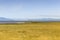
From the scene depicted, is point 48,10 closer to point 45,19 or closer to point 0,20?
point 45,19

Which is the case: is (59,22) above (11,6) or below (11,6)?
below

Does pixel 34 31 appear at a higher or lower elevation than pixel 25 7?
lower

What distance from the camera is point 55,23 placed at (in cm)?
80

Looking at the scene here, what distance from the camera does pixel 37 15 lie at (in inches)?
32.0

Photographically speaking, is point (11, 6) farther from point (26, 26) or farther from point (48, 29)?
point (48, 29)

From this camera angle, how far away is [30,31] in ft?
2.48

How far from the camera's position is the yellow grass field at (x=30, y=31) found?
2.40ft

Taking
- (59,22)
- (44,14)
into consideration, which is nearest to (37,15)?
(44,14)

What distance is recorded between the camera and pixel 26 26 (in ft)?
2.54

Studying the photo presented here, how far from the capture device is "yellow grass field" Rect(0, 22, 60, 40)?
2.40 ft

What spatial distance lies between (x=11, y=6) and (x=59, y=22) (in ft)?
1.19

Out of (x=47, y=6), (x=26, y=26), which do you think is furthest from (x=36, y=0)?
(x=26, y=26)

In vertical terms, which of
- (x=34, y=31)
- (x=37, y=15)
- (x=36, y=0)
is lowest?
(x=34, y=31)

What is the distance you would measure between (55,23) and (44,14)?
10 centimetres
